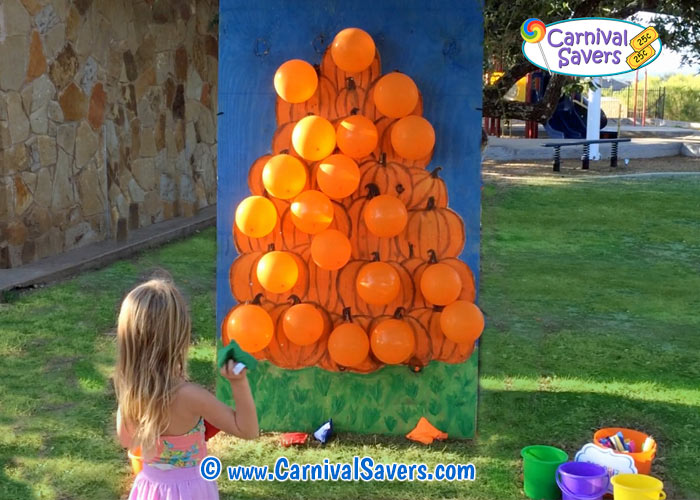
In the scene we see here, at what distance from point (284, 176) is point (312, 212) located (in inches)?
8.8

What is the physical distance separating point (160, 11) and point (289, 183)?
6.70 meters

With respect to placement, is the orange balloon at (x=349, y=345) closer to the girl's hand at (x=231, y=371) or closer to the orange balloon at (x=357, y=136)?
the orange balloon at (x=357, y=136)

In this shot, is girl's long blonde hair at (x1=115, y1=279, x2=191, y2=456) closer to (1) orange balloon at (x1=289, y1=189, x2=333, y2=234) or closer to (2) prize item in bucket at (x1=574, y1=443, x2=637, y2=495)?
(1) orange balloon at (x1=289, y1=189, x2=333, y2=234)

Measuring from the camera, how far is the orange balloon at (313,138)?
4.39m

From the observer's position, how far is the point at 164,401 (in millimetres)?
2586

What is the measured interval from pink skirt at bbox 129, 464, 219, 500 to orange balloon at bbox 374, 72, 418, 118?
224cm

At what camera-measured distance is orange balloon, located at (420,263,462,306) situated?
4422mm

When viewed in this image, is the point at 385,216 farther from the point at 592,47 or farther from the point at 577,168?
the point at 577,168

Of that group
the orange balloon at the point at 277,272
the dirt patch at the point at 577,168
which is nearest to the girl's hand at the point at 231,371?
the orange balloon at the point at 277,272

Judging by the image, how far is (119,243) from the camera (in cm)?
941

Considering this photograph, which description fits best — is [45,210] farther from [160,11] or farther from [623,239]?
[623,239]

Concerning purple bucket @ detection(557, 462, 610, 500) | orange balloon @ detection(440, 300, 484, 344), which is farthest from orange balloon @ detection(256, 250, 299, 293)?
purple bucket @ detection(557, 462, 610, 500)

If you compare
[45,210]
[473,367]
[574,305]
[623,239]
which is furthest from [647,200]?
[473,367]

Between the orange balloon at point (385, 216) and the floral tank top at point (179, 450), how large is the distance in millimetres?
1861
